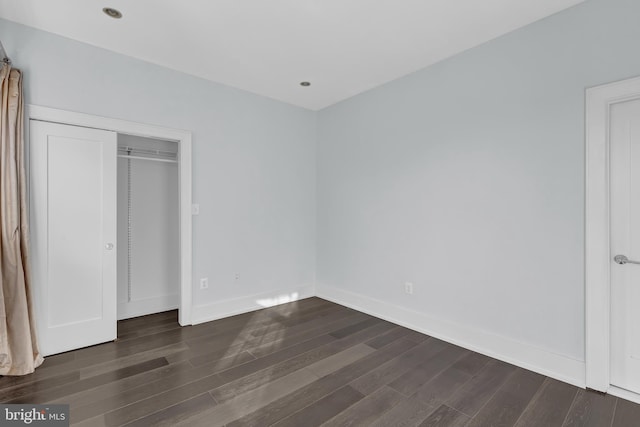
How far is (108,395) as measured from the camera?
6.89 feet

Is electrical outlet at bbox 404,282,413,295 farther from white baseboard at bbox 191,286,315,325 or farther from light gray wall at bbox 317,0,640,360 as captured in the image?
white baseboard at bbox 191,286,315,325

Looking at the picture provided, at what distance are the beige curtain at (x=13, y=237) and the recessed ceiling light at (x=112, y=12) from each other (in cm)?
88

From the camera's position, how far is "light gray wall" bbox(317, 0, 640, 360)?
227 centimetres

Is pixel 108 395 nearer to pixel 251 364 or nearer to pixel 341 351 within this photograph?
pixel 251 364

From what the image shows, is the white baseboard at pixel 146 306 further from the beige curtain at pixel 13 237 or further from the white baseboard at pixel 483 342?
the white baseboard at pixel 483 342

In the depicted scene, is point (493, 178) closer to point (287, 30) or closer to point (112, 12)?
point (287, 30)

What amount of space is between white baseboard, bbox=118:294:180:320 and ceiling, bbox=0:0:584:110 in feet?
8.77

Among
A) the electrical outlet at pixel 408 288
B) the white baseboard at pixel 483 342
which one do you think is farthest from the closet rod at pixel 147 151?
the electrical outlet at pixel 408 288

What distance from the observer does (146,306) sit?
3.72m

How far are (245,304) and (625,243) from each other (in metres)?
3.65

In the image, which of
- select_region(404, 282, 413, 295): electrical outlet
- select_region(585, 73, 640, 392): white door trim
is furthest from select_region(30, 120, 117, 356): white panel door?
select_region(585, 73, 640, 392): white door trim

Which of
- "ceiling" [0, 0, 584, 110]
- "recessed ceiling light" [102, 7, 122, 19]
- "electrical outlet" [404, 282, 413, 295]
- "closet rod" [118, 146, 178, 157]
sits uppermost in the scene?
"recessed ceiling light" [102, 7, 122, 19]

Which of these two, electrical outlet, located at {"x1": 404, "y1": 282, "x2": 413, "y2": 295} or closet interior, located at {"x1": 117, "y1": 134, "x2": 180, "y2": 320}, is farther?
closet interior, located at {"x1": 117, "y1": 134, "x2": 180, "y2": 320}

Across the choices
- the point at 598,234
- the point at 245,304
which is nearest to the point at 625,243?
the point at 598,234
